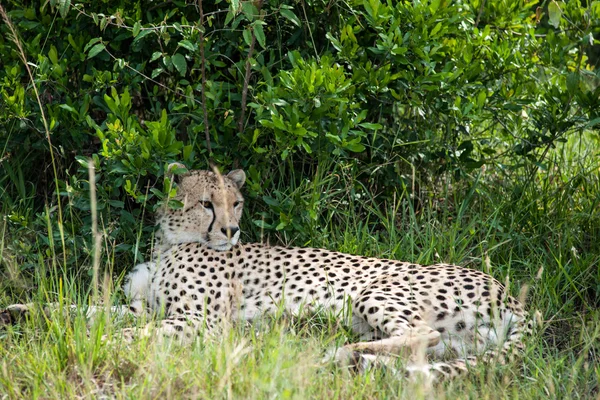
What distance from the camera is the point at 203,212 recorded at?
4426 millimetres

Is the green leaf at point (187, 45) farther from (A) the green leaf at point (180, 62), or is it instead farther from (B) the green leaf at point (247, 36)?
(B) the green leaf at point (247, 36)

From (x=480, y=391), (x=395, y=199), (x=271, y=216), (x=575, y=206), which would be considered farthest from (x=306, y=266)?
(x=575, y=206)

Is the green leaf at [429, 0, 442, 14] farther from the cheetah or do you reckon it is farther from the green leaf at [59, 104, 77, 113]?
the green leaf at [59, 104, 77, 113]

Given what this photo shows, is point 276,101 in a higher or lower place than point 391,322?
higher

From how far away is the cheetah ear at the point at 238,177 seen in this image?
14.7 ft

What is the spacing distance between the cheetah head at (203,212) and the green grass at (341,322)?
339 mm

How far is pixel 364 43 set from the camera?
4.89 m

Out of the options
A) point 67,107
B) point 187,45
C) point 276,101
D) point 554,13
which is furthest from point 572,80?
point 67,107

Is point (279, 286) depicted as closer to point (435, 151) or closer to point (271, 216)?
point (271, 216)

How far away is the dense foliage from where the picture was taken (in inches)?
173

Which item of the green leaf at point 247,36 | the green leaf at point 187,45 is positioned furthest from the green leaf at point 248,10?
the green leaf at point 187,45

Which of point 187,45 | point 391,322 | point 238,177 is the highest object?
point 187,45

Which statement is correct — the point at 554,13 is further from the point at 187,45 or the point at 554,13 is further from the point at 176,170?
the point at 176,170

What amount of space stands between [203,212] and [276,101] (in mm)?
670
